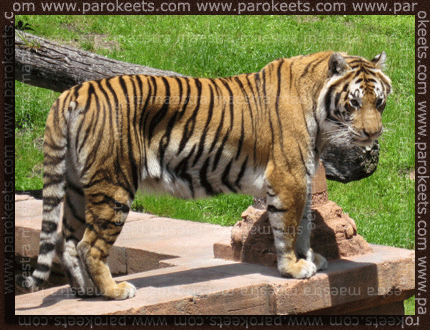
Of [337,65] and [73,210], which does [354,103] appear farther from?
[73,210]

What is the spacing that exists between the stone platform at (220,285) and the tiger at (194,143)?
0.17m

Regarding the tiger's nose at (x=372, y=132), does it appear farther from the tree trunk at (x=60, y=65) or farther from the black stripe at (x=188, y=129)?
the tree trunk at (x=60, y=65)

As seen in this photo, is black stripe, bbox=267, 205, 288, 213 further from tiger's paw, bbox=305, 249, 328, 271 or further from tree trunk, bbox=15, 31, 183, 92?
tree trunk, bbox=15, 31, 183, 92


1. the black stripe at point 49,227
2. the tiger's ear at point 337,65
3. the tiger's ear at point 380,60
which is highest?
the tiger's ear at point 380,60

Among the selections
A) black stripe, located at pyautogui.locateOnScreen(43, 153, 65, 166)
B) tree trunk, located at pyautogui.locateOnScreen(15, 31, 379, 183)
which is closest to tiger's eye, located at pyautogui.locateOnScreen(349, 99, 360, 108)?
black stripe, located at pyautogui.locateOnScreen(43, 153, 65, 166)

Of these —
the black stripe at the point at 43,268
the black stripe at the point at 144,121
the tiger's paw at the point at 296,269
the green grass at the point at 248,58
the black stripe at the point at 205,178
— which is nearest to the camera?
the black stripe at the point at 43,268

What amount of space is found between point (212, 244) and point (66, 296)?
1.84 meters

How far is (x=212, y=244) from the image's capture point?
6.23 m

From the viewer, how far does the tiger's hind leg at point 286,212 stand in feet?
15.8

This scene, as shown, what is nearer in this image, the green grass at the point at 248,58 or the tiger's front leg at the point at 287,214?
the tiger's front leg at the point at 287,214

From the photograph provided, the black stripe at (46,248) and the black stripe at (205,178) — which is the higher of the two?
the black stripe at (205,178)

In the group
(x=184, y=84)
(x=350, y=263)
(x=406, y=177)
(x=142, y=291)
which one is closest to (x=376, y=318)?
(x=350, y=263)

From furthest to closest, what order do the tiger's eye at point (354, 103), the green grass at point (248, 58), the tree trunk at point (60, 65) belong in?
1. the green grass at point (248, 58)
2. the tree trunk at point (60, 65)
3. the tiger's eye at point (354, 103)

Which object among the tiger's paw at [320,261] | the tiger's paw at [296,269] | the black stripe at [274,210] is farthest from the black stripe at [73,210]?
the tiger's paw at [320,261]
